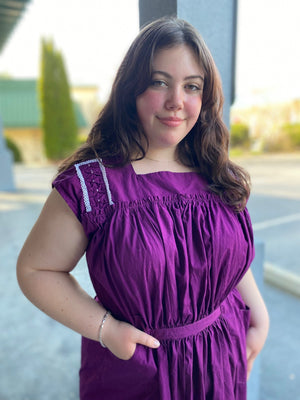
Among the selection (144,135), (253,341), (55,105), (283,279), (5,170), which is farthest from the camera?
(55,105)

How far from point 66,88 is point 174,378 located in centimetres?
1473

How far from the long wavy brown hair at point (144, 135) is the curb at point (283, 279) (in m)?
2.07

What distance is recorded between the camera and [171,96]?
830 millimetres

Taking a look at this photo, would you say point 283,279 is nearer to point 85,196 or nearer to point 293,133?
point 85,196

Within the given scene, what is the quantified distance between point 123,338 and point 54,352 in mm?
1515

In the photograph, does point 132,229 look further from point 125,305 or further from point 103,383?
point 103,383

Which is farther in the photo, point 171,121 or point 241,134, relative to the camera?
point 241,134

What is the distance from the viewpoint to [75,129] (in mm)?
14898

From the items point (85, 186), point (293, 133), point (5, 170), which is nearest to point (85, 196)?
point (85, 186)

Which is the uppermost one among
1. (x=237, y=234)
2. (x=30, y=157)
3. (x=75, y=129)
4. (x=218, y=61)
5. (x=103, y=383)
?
(x=218, y=61)

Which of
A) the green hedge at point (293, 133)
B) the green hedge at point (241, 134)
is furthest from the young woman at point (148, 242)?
the green hedge at point (241, 134)

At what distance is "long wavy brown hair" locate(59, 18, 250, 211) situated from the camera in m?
0.82

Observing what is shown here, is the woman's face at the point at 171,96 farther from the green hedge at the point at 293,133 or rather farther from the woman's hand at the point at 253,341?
the green hedge at the point at 293,133

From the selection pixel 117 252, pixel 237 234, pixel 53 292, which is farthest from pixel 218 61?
pixel 53 292
